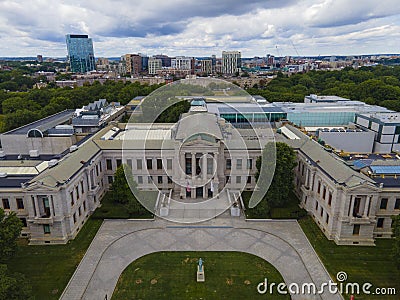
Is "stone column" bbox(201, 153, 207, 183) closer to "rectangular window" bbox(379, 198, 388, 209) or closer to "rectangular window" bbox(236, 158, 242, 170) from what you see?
"rectangular window" bbox(236, 158, 242, 170)

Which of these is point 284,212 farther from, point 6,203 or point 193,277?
point 6,203

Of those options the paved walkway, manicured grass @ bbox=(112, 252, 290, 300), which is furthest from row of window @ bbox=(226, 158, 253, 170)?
manicured grass @ bbox=(112, 252, 290, 300)

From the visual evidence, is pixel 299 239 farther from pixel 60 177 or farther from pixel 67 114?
pixel 67 114

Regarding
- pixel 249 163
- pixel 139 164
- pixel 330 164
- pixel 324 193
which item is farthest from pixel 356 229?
pixel 139 164

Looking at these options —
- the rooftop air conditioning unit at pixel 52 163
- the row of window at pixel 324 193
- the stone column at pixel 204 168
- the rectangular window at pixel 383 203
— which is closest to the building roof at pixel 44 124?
the rooftop air conditioning unit at pixel 52 163

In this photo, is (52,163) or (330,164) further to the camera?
(52,163)

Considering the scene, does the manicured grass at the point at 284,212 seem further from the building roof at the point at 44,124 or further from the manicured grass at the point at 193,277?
the building roof at the point at 44,124
